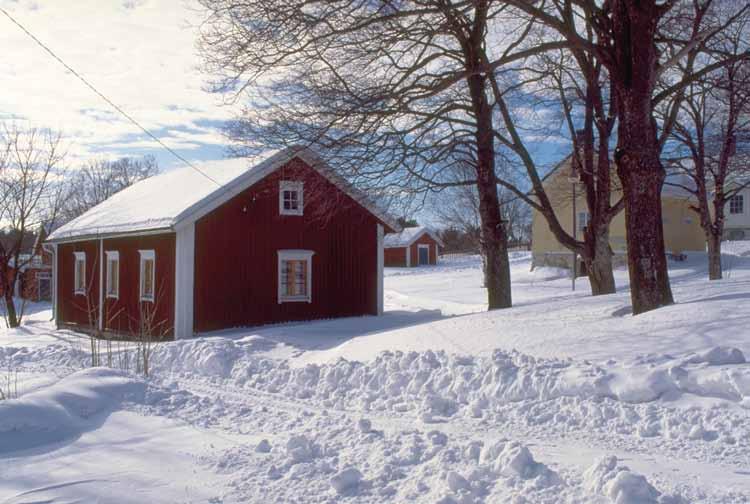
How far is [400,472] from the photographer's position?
5305 millimetres

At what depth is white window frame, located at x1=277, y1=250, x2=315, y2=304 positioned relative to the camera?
63.5 feet

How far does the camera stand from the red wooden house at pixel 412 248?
65.2 metres

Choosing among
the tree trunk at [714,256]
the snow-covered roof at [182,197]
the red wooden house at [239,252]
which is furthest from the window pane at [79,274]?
the tree trunk at [714,256]

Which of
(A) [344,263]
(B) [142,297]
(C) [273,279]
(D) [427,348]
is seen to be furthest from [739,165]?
(B) [142,297]

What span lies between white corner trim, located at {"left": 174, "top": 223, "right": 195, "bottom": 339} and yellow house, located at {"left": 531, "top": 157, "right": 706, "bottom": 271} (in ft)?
74.9

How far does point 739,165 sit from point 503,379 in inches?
754

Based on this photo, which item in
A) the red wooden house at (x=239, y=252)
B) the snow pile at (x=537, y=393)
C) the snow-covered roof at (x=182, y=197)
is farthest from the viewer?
the red wooden house at (x=239, y=252)

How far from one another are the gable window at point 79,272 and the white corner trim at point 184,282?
8.23 m

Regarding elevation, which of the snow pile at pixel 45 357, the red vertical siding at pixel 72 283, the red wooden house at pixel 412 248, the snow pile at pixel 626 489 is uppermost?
the red wooden house at pixel 412 248

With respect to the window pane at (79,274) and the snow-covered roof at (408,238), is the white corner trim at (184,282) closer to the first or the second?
the window pane at (79,274)

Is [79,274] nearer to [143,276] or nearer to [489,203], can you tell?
[143,276]

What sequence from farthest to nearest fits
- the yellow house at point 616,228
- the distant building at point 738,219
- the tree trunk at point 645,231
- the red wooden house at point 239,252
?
the distant building at point 738,219, the yellow house at point 616,228, the red wooden house at point 239,252, the tree trunk at point 645,231

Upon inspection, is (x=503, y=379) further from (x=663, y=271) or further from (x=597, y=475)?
(x=663, y=271)

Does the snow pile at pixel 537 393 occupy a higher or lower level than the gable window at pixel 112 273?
lower
